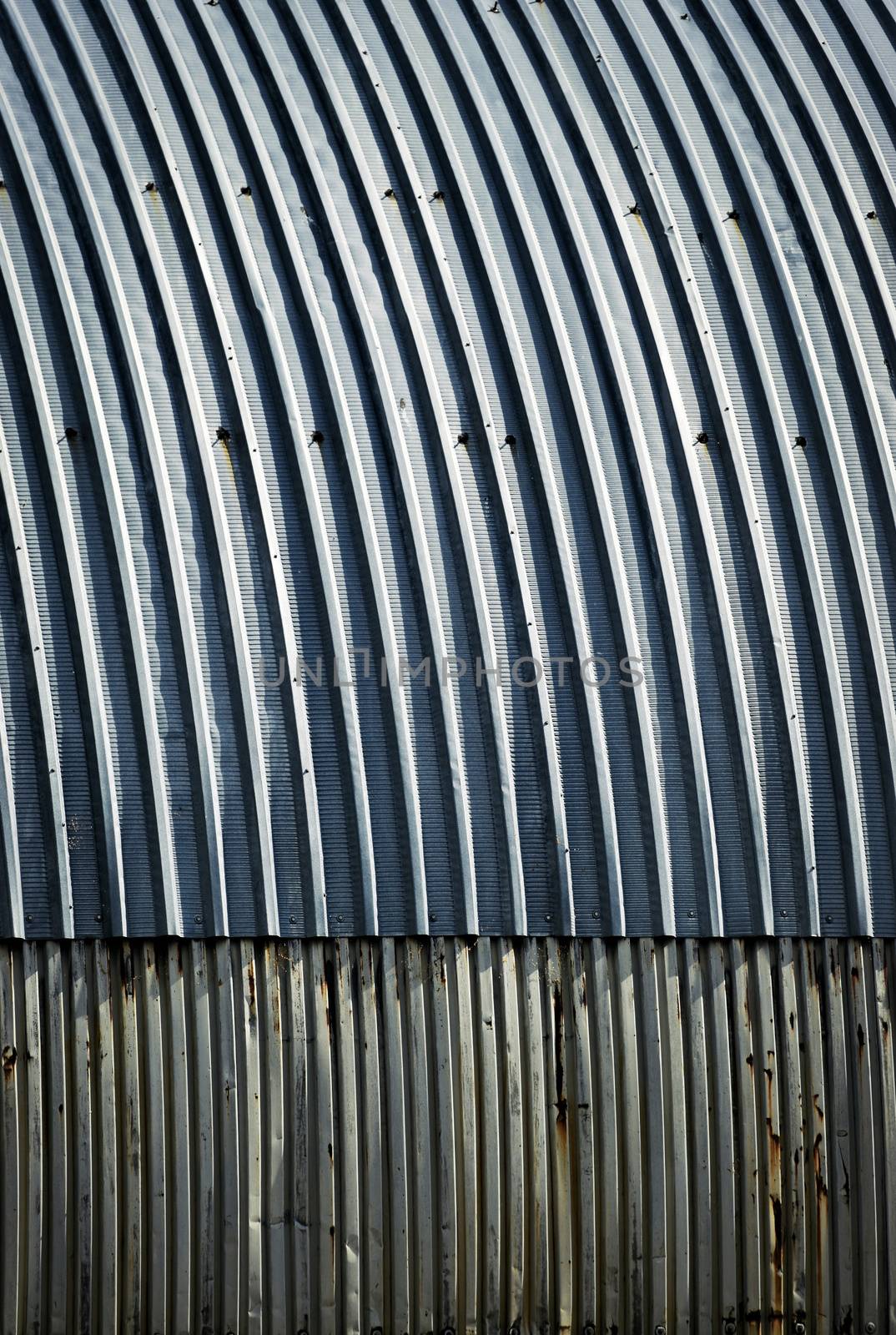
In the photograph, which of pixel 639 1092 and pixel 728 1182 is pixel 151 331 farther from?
pixel 728 1182

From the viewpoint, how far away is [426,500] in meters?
5.52

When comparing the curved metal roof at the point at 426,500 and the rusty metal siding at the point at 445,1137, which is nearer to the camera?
the rusty metal siding at the point at 445,1137

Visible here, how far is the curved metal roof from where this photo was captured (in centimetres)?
→ 521

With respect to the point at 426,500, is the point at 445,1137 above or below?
below

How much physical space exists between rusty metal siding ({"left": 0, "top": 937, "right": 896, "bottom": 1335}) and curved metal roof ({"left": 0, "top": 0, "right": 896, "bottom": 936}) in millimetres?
278

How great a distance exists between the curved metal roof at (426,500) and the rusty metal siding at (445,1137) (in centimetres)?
28

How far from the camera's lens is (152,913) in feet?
16.7

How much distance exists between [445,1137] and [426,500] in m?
3.07

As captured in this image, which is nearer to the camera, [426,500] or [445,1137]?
[445,1137]

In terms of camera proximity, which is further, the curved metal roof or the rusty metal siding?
the curved metal roof

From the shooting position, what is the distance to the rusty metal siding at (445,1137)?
16.4ft

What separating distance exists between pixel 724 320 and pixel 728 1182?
14.4 feet

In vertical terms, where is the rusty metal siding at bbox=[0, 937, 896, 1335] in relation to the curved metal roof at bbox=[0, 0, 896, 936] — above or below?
below

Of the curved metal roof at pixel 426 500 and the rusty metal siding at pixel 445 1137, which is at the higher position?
the curved metal roof at pixel 426 500
